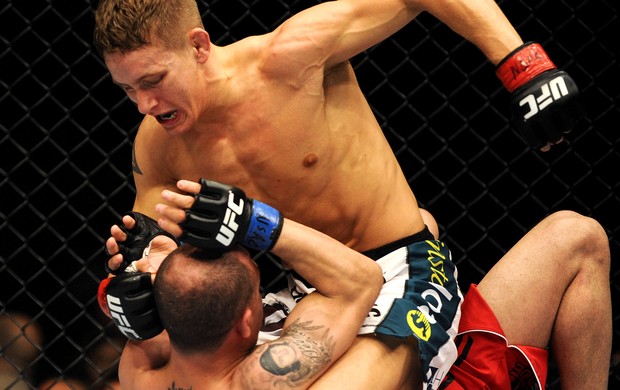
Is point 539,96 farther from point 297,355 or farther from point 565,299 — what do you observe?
point 297,355

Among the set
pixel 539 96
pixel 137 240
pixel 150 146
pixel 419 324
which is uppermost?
pixel 539 96

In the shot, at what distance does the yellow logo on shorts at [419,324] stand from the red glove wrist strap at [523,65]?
1.58ft

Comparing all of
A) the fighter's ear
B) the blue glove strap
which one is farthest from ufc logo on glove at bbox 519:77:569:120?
the fighter's ear

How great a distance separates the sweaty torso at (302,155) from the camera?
2.02m

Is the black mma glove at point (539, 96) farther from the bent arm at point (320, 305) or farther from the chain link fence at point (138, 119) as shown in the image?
the chain link fence at point (138, 119)

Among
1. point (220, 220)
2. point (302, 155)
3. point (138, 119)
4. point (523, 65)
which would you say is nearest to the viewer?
point (220, 220)

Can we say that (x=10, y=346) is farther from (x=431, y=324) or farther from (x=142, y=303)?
(x=431, y=324)

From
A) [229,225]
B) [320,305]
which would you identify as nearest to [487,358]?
[320,305]

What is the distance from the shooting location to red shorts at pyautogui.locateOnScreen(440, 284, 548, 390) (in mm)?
2064

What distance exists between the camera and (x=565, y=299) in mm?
2119

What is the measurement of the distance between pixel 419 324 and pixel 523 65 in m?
0.54

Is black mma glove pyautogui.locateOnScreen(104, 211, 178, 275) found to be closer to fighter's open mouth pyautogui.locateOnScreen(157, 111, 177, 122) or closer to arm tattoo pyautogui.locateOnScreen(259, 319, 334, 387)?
fighter's open mouth pyautogui.locateOnScreen(157, 111, 177, 122)

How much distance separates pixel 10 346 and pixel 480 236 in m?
1.38

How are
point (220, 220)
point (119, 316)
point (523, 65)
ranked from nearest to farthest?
point (220, 220) < point (119, 316) < point (523, 65)
